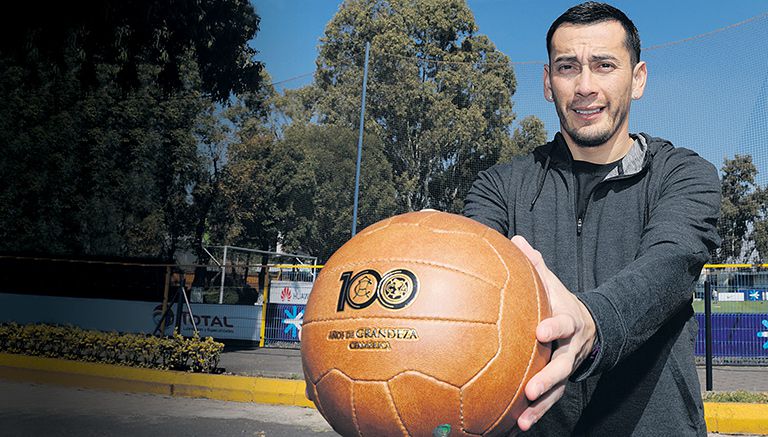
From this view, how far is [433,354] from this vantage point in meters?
1.47

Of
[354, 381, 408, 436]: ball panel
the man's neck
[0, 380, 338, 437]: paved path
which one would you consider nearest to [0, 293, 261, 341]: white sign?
[0, 380, 338, 437]: paved path

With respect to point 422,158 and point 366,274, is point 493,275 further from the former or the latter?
point 422,158

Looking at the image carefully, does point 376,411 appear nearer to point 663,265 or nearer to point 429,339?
point 429,339

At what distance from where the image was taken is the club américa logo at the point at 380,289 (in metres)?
1.51

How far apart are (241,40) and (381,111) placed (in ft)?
44.3

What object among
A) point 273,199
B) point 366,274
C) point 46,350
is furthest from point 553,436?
point 273,199

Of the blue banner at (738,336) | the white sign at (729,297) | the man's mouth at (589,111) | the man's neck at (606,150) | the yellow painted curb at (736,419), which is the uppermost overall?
the man's mouth at (589,111)

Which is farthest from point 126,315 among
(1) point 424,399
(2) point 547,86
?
(1) point 424,399

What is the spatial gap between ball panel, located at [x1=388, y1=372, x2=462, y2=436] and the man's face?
1.07 metres

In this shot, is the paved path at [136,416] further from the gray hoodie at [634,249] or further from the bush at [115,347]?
the gray hoodie at [634,249]

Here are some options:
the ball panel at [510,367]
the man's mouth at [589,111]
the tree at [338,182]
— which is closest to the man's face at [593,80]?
the man's mouth at [589,111]

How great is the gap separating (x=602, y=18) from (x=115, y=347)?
1016 centimetres

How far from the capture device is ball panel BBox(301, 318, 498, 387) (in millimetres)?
1466

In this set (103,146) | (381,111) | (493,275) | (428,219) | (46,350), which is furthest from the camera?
(381,111)
